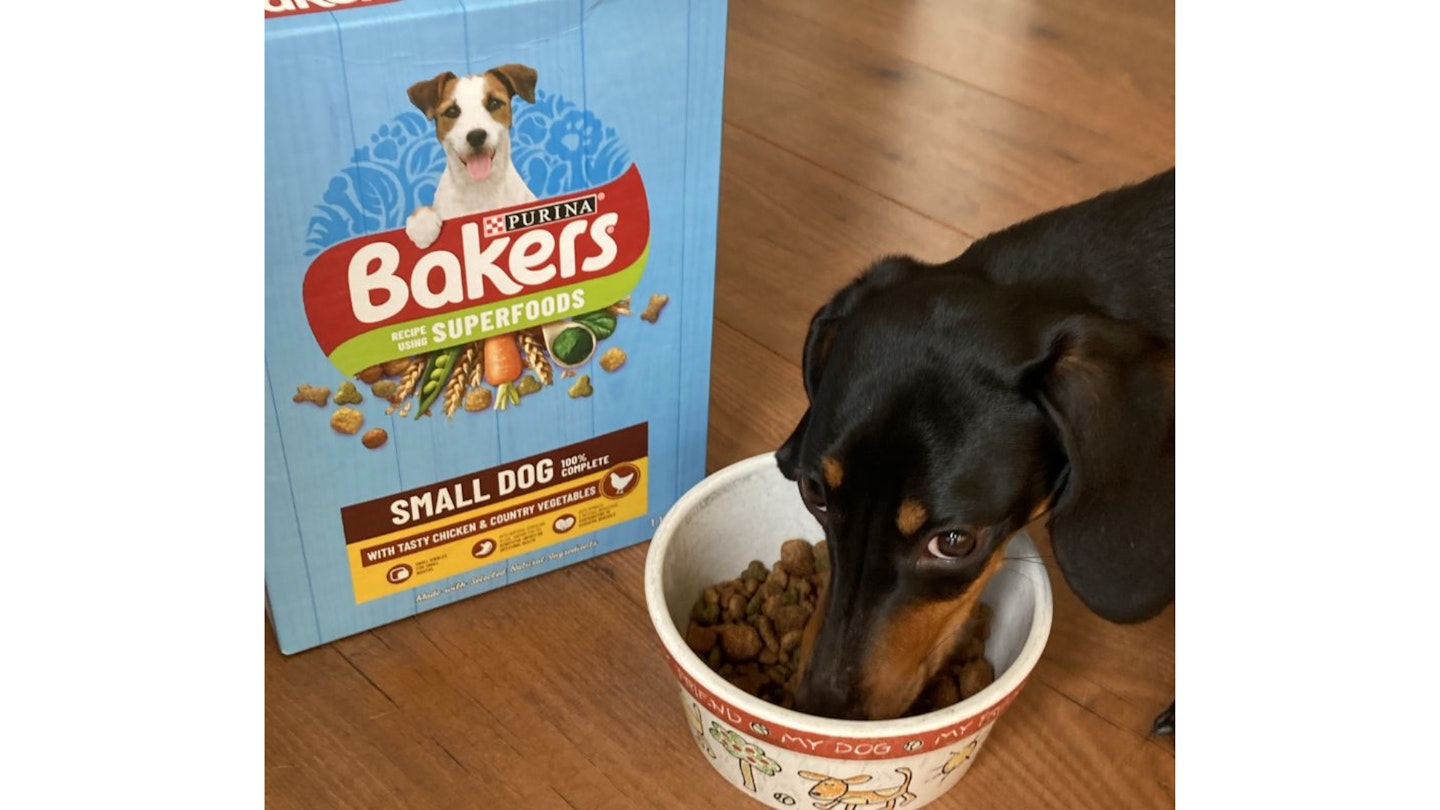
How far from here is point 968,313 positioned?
112 centimetres

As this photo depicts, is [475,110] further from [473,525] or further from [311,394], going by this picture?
[473,525]

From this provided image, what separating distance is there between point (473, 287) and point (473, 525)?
0.29m

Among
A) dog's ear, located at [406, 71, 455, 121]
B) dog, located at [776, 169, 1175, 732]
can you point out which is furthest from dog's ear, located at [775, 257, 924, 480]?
dog's ear, located at [406, 71, 455, 121]

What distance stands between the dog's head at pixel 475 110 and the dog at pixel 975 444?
12.5 inches

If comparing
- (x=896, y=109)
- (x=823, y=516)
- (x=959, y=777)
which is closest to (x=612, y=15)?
(x=823, y=516)

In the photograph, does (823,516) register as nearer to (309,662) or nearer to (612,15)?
(612,15)

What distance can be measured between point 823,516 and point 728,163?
3.65ft

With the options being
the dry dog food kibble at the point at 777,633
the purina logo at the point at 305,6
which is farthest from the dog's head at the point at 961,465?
the purina logo at the point at 305,6

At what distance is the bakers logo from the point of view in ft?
3.79

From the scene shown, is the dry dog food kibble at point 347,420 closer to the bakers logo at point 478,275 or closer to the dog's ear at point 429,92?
the bakers logo at point 478,275

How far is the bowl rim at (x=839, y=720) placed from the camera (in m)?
1.11

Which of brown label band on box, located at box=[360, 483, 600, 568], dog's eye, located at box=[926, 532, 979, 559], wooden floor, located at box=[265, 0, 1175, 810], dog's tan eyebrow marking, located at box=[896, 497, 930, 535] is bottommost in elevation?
wooden floor, located at box=[265, 0, 1175, 810]

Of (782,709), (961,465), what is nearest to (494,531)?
(782,709)

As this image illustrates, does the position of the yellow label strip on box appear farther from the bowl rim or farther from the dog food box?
the bowl rim
